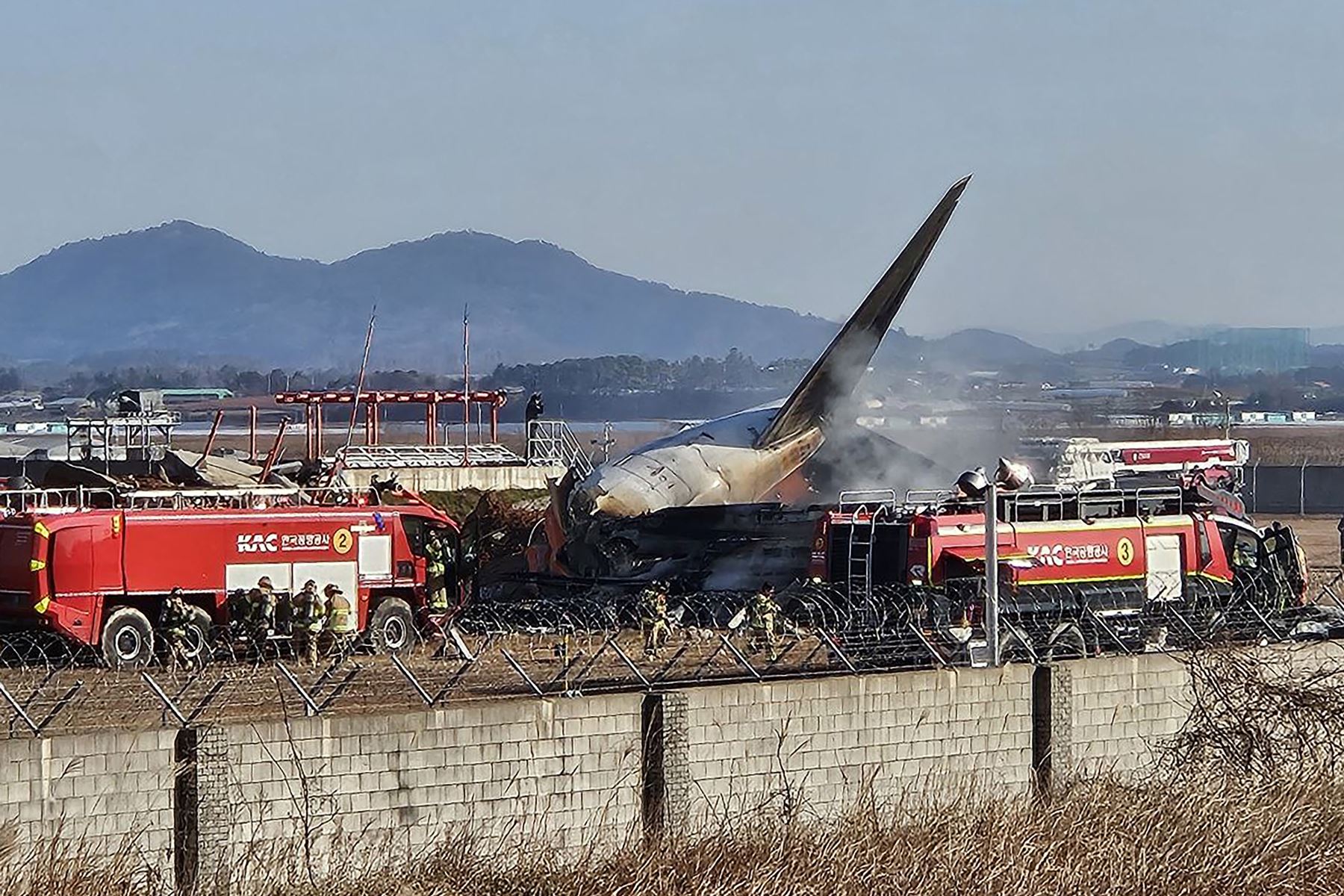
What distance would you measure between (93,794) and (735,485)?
31.7 meters

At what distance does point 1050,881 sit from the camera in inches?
826

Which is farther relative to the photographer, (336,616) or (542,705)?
(336,616)

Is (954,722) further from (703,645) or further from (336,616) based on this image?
(336,616)

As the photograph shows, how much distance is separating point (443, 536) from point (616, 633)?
6.79 m

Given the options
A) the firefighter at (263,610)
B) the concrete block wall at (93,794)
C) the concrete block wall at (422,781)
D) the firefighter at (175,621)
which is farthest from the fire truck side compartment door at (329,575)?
the concrete block wall at (93,794)

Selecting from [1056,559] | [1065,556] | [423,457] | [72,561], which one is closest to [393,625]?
[72,561]

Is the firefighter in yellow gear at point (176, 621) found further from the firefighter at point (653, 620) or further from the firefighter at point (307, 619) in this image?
the firefighter at point (653, 620)

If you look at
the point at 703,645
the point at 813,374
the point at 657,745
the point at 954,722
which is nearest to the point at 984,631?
the point at 703,645

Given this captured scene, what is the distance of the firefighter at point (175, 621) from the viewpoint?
109 feet

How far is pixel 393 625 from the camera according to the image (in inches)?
1451

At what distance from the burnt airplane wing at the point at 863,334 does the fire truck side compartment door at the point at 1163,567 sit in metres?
14.6

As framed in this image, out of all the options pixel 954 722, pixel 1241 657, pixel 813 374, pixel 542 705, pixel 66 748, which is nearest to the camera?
pixel 66 748

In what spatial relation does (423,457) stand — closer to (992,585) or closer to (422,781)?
(992,585)

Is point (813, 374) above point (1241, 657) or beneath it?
above
